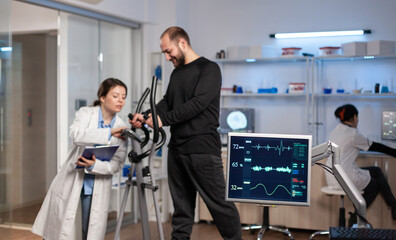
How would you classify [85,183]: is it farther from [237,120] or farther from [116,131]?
[237,120]

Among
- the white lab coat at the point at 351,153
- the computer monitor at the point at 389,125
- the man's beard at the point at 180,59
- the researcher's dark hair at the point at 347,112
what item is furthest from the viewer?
the computer monitor at the point at 389,125

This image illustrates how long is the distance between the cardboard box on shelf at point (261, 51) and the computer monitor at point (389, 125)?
1.26 meters

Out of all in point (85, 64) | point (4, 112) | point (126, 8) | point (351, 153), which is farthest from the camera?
point (126, 8)

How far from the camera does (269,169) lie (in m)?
2.26

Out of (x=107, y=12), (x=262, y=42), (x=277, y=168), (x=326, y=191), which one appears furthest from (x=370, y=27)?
(x=277, y=168)

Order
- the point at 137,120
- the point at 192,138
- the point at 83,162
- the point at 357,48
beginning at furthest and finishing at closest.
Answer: the point at 357,48
the point at 83,162
the point at 192,138
the point at 137,120

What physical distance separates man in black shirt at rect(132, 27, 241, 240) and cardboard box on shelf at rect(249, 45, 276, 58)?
2351 mm

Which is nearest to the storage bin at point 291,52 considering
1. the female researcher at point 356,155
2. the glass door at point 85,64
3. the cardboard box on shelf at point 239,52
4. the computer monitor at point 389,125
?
the cardboard box on shelf at point 239,52

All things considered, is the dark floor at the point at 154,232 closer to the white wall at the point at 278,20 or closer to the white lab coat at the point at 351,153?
the white lab coat at the point at 351,153

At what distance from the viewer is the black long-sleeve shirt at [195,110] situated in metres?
3.04

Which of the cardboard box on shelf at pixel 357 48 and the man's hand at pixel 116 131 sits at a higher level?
the cardboard box on shelf at pixel 357 48

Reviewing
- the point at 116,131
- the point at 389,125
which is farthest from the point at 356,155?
the point at 116,131

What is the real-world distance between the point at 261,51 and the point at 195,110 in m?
2.58

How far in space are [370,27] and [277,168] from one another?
362 cm
